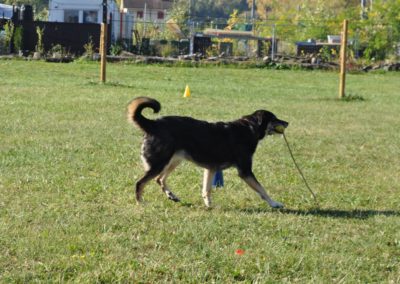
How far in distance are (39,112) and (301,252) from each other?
9029 millimetres

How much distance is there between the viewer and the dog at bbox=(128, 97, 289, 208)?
6.69m

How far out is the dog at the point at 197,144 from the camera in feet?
21.9

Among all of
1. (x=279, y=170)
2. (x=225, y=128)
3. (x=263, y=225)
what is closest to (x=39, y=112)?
(x=279, y=170)

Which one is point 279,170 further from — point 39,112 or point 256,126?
point 39,112

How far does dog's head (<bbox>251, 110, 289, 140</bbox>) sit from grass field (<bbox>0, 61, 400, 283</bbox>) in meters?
0.65

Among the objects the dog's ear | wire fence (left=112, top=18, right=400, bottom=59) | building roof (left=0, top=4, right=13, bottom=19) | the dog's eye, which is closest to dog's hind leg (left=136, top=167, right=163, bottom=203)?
the dog's ear


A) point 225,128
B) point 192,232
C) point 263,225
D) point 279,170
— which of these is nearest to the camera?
point 192,232

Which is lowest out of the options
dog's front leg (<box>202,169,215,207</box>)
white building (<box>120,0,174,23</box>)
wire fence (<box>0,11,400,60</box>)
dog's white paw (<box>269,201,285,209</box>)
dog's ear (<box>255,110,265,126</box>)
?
dog's white paw (<box>269,201,285,209</box>)

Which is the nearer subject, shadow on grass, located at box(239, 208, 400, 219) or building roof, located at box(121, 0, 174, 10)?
shadow on grass, located at box(239, 208, 400, 219)

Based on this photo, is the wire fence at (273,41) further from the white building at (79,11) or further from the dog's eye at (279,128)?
the dog's eye at (279,128)

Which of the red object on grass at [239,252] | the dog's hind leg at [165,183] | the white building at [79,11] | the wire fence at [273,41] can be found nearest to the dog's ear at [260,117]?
the dog's hind leg at [165,183]

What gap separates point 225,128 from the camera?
7.07 meters

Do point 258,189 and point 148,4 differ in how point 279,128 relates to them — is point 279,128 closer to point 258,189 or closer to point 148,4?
point 258,189

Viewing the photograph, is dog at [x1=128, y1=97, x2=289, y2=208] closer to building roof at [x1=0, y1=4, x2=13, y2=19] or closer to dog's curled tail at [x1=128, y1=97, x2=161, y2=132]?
dog's curled tail at [x1=128, y1=97, x2=161, y2=132]
